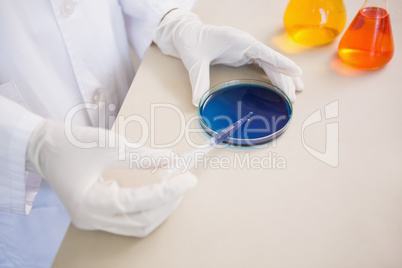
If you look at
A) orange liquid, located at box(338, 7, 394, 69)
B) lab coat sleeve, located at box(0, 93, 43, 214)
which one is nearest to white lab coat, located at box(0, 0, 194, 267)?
lab coat sleeve, located at box(0, 93, 43, 214)

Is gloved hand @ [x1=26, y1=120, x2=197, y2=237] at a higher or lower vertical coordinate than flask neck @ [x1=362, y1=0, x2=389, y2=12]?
lower

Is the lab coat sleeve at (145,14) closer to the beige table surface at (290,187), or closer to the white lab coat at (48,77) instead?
the white lab coat at (48,77)

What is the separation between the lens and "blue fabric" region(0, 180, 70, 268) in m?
1.02

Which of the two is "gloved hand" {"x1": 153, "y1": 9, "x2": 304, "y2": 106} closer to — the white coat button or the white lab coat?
the white lab coat

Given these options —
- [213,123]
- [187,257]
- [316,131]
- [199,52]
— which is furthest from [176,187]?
[199,52]

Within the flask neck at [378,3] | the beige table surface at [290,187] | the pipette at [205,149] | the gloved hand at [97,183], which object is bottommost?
the beige table surface at [290,187]

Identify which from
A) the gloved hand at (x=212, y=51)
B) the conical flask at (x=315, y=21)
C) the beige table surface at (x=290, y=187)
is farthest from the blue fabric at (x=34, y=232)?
the conical flask at (x=315, y=21)

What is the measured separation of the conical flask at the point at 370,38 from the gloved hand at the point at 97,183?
58cm

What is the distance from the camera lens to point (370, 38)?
0.88 meters

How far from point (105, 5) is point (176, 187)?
0.70 meters

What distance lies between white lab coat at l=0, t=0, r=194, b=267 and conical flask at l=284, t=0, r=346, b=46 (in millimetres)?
363

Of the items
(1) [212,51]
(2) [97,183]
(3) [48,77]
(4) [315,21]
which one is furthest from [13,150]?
(4) [315,21]

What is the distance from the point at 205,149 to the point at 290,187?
0.19 m

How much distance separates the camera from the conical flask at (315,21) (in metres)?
0.96
